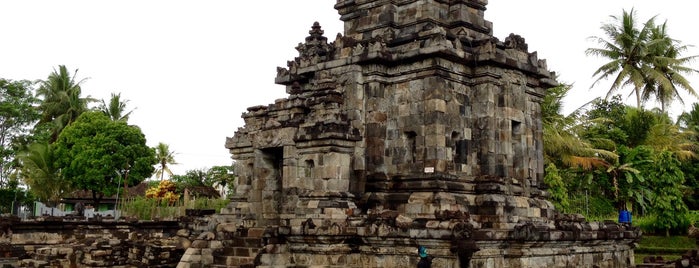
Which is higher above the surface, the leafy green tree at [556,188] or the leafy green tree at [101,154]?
the leafy green tree at [101,154]

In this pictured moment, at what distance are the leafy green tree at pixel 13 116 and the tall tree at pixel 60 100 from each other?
5.74 metres

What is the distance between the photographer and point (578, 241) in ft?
51.3

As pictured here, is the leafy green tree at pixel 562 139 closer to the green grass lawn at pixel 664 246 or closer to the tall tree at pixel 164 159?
the green grass lawn at pixel 664 246

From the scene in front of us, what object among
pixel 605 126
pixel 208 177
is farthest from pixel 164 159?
pixel 605 126

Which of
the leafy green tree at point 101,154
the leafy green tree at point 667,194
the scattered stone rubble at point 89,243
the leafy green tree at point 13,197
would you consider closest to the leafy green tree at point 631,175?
the leafy green tree at point 667,194

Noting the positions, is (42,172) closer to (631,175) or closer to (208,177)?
(208,177)

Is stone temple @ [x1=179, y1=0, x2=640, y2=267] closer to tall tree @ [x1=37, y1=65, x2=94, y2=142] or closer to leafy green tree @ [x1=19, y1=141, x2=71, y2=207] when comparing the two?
leafy green tree @ [x1=19, y1=141, x2=71, y2=207]

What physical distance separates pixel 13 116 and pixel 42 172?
14.8ft

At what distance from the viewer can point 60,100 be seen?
177 feet

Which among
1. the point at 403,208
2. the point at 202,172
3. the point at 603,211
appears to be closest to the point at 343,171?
the point at 403,208

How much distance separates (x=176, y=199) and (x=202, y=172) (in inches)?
1033

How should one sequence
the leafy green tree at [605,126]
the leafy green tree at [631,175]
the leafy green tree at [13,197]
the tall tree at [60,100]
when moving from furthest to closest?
the tall tree at [60,100]
the leafy green tree at [13,197]
the leafy green tree at [605,126]
the leafy green tree at [631,175]

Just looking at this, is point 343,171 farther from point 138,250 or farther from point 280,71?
point 138,250

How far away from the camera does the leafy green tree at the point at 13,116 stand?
43.1m
